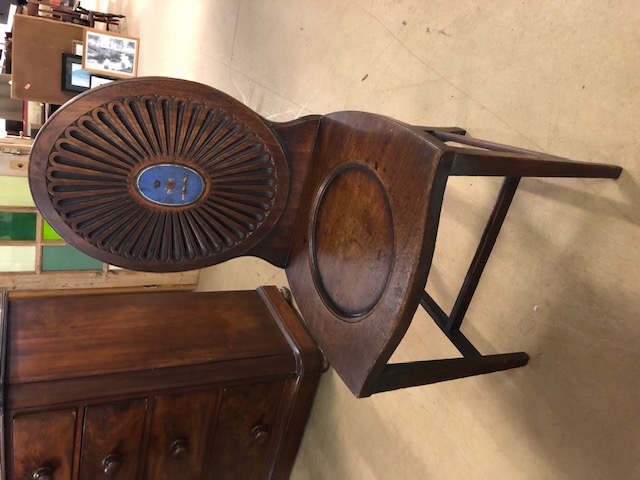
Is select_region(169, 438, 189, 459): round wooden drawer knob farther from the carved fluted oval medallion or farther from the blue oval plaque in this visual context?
the blue oval plaque

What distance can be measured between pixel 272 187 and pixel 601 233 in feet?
2.35

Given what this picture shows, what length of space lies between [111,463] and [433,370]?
1.03m

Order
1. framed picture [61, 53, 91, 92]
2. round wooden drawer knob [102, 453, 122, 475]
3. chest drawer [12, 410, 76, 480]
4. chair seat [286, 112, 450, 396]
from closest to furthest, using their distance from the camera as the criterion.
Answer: chair seat [286, 112, 450, 396] → chest drawer [12, 410, 76, 480] → round wooden drawer knob [102, 453, 122, 475] → framed picture [61, 53, 91, 92]

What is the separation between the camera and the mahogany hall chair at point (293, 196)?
2.51ft

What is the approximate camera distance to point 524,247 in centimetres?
113

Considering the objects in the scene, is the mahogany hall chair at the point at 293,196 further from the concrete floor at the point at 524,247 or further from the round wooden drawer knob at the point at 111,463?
the round wooden drawer knob at the point at 111,463

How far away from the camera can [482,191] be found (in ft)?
4.04

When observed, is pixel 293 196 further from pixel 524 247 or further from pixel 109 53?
pixel 109 53

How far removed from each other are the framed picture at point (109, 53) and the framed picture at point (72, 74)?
258mm

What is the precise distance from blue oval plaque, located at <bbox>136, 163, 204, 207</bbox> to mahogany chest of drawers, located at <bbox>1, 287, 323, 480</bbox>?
1.85 feet

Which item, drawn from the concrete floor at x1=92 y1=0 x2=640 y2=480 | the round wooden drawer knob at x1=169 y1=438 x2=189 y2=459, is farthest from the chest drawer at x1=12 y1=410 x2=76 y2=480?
the concrete floor at x1=92 y1=0 x2=640 y2=480

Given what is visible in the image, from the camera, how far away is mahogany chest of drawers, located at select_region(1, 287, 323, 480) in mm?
1272

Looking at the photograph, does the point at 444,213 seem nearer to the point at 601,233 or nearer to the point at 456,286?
the point at 456,286

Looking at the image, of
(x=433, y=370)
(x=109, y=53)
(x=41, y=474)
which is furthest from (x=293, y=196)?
(x=109, y=53)
